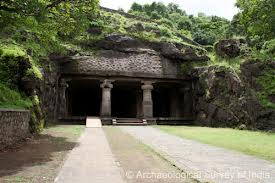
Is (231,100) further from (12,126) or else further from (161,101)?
(12,126)

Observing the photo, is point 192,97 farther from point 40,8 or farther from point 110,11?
point 40,8

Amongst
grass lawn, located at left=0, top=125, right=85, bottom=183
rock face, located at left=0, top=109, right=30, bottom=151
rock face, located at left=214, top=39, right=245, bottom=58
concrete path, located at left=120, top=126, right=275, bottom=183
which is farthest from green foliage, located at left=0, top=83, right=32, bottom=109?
rock face, located at left=214, top=39, right=245, bottom=58

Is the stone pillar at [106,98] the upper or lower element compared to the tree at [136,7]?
lower

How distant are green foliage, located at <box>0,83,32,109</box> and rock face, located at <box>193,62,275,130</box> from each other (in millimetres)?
13687

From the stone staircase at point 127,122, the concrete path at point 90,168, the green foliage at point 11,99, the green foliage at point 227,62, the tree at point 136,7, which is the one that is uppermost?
the tree at point 136,7

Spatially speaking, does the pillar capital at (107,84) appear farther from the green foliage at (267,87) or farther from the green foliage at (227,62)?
the green foliage at (267,87)

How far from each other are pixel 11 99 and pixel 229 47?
18.8 meters

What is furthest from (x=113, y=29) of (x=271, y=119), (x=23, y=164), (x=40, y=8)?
(x=23, y=164)

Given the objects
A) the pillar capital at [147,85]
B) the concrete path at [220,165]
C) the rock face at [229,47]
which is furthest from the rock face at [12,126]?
the rock face at [229,47]

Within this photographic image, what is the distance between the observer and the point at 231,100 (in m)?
22.2

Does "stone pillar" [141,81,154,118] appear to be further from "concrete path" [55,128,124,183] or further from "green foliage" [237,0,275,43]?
"concrete path" [55,128,124,183]

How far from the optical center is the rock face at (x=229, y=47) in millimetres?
25875

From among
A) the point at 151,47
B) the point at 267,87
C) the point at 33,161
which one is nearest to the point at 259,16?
the point at 267,87

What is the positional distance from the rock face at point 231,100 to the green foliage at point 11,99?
1369 cm
